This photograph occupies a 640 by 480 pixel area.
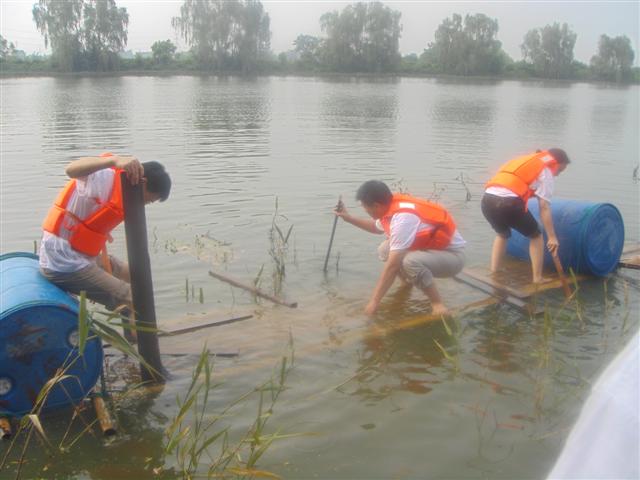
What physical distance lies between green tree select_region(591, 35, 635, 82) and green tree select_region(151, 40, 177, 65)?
154ft

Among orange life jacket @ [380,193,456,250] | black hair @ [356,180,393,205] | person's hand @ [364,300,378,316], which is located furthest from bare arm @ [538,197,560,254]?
person's hand @ [364,300,378,316]

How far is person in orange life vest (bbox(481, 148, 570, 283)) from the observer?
6.67m

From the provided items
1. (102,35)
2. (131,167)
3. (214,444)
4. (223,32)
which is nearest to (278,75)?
(223,32)

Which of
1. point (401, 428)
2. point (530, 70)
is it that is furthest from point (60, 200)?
point (530, 70)

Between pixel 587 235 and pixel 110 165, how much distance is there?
5059 millimetres

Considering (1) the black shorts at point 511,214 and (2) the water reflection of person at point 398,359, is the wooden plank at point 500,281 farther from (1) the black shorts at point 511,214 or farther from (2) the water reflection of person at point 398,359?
(2) the water reflection of person at point 398,359

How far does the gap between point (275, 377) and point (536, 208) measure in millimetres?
4041

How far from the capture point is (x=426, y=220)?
6.03 metres

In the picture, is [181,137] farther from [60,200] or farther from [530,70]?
[530,70]

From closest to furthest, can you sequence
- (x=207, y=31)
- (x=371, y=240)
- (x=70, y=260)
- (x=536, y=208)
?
(x=70, y=260) → (x=536, y=208) → (x=371, y=240) → (x=207, y=31)

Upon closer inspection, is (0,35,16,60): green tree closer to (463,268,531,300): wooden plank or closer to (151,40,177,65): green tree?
(151,40,177,65): green tree

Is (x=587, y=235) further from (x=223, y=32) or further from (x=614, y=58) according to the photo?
(x=614, y=58)

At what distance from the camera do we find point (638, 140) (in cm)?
1939

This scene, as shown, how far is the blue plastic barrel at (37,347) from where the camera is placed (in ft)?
12.4
